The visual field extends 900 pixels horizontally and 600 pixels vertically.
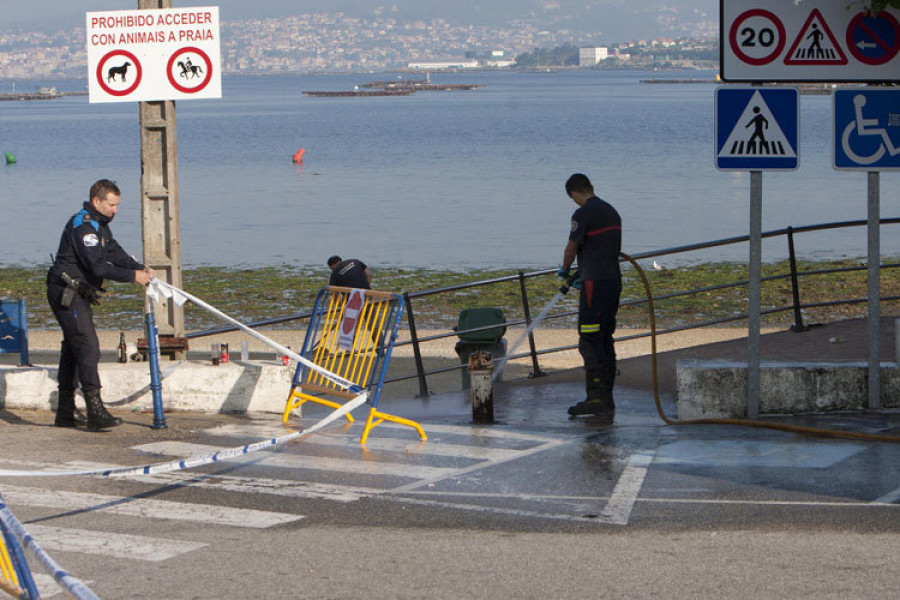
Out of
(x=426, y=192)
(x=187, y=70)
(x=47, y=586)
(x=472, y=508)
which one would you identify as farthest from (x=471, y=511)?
(x=426, y=192)

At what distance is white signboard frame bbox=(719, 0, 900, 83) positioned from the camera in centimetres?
1004

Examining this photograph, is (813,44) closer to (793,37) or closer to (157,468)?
(793,37)

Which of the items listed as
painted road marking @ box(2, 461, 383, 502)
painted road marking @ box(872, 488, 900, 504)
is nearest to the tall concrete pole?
painted road marking @ box(2, 461, 383, 502)

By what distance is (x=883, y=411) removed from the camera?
10188 mm

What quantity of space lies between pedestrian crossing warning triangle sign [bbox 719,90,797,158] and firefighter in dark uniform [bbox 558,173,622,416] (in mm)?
1154

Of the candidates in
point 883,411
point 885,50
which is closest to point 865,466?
point 883,411

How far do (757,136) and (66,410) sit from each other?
598 centimetres

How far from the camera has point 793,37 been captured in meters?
10.1

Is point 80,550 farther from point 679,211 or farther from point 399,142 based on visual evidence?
point 399,142

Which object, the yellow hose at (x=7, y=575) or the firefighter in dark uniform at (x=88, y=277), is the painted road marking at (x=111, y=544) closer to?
the yellow hose at (x=7, y=575)

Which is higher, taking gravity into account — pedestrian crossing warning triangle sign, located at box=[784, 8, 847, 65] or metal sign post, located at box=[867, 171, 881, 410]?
pedestrian crossing warning triangle sign, located at box=[784, 8, 847, 65]

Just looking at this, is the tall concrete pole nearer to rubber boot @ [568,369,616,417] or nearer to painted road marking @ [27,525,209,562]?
rubber boot @ [568,369,616,417]

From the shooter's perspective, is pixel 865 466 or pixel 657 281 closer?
pixel 865 466

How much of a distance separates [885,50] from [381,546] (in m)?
6.10
